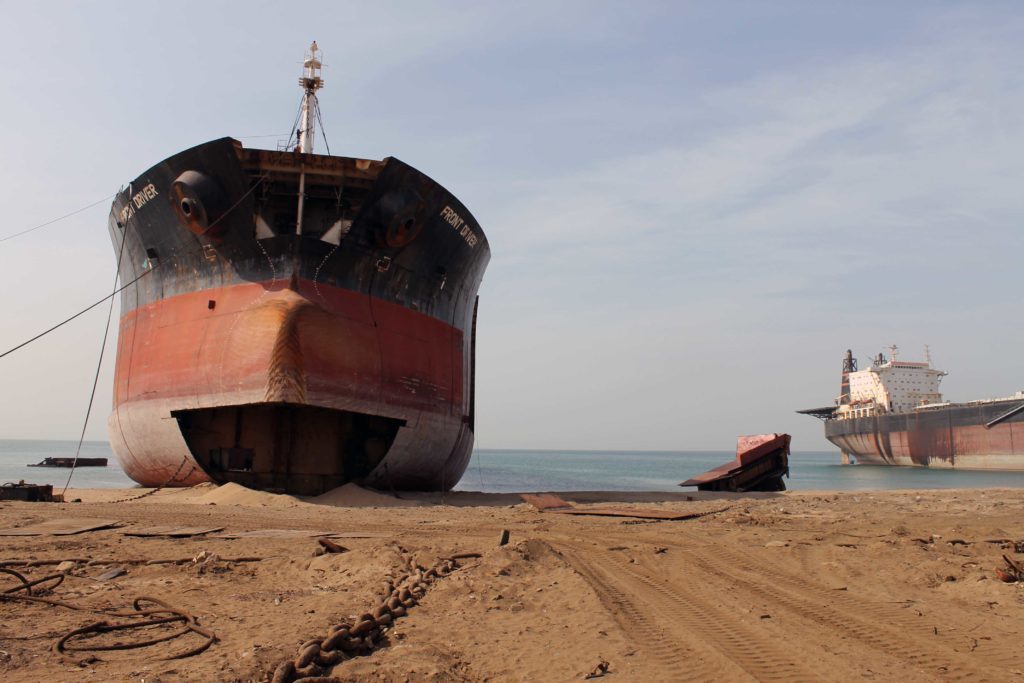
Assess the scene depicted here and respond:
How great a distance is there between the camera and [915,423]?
5950cm

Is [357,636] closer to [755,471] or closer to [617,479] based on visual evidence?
[755,471]

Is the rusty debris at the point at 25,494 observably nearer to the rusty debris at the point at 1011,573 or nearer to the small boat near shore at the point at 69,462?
the rusty debris at the point at 1011,573

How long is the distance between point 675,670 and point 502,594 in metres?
1.71

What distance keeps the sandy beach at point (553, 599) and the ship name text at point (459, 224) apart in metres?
7.86

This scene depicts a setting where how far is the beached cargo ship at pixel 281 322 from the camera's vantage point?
501 inches

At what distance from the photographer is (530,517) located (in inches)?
404

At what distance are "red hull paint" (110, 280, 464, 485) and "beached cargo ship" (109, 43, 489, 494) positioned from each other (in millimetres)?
Answer: 33

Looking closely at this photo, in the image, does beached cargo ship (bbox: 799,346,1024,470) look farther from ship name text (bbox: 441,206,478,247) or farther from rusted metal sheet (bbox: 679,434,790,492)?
ship name text (bbox: 441,206,478,247)

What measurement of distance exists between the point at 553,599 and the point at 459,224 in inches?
468

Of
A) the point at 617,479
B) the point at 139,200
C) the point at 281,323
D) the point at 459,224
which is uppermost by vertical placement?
the point at 139,200

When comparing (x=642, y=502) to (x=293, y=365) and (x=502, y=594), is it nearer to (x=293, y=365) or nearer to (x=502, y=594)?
(x=293, y=365)

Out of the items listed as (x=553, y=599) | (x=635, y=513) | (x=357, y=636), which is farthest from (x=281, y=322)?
(x=357, y=636)

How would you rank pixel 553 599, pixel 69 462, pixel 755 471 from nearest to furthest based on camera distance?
pixel 553 599 → pixel 755 471 → pixel 69 462

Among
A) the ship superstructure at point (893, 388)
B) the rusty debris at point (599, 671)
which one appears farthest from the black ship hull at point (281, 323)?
the ship superstructure at point (893, 388)
